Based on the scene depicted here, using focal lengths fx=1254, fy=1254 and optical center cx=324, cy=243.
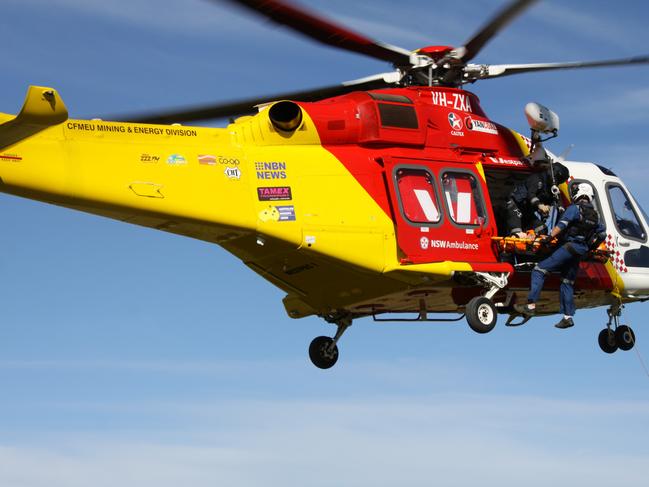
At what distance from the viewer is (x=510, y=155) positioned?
20625 millimetres

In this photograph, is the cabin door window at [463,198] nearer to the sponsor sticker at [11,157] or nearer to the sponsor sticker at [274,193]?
the sponsor sticker at [274,193]

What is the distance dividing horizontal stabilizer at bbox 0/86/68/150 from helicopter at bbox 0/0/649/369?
0.02m

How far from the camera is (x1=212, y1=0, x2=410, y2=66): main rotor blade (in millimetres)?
16750

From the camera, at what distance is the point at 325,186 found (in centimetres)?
1847

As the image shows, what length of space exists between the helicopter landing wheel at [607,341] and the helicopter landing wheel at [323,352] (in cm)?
462

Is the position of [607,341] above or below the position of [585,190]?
below

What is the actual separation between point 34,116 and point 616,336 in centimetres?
1067

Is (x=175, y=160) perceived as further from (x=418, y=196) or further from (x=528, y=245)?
(x=528, y=245)

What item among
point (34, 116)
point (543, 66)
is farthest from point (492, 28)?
point (34, 116)

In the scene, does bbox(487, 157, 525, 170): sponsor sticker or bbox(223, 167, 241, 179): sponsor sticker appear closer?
bbox(223, 167, 241, 179): sponsor sticker

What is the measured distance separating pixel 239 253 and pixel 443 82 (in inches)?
183

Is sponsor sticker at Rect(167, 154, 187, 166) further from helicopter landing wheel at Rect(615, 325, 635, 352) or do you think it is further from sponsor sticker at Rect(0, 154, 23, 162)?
helicopter landing wheel at Rect(615, 325, 635, 352)

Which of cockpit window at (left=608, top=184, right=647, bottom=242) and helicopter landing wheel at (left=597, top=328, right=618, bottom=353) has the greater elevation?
cockpit window at (left=608, top=184, right=647, bottom=242)

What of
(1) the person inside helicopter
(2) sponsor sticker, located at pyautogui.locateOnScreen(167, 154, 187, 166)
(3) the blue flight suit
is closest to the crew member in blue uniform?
(3) the blue flight suit
